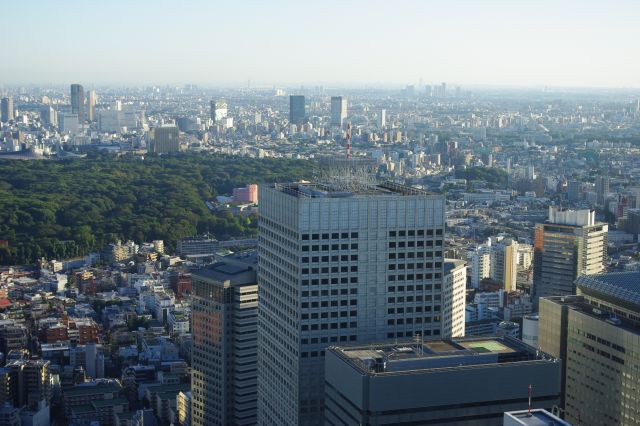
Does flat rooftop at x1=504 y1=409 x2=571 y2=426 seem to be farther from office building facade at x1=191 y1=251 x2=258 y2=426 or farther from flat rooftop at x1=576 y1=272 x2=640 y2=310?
office building facade at x1=191 y1=251 x2=258 y2=426

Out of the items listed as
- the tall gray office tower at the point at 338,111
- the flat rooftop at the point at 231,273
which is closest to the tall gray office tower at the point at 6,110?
the tall gray office tower at the point at 338,111

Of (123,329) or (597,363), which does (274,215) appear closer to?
(597,363)

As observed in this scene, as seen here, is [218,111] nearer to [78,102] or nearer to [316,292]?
[78,102]

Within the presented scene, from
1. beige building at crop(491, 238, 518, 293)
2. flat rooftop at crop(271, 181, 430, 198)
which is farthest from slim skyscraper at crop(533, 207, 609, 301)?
flat rooftop at crop(271, 181, 430, 198)

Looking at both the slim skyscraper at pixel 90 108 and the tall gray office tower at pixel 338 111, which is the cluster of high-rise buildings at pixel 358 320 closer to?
the tall gray office tower at pixel 338 111

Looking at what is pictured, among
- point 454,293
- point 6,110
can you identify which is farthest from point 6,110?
point 454,293

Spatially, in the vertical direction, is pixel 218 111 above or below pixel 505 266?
above
